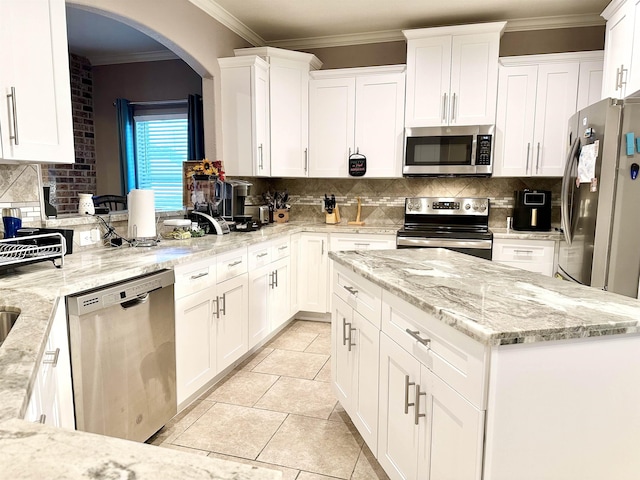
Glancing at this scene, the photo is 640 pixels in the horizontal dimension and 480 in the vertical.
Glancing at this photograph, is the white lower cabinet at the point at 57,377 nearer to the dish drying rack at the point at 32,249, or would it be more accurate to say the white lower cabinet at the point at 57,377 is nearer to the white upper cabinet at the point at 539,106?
the dish drying rack at the point at 32,249

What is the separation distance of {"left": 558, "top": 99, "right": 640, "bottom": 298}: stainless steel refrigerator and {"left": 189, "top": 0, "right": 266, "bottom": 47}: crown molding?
9.87 ft

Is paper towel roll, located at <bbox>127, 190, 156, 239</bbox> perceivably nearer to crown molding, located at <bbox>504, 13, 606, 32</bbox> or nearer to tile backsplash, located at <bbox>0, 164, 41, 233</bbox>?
tile backsplash, located at <bbox>0, 164, 41, 233</bbox>

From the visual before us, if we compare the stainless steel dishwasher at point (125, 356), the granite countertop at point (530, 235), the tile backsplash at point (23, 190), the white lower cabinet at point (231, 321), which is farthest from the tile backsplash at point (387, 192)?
the stainless steel dishwasher at point (125, 356)

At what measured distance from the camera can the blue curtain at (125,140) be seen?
531 cm

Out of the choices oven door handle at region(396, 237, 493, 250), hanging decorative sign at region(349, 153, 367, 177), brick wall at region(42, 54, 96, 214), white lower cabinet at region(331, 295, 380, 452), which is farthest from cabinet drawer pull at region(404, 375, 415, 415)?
brick wall at region(42, 54, 96, 214)

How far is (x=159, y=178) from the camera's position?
216 inches

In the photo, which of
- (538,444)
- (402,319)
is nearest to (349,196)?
(402,319)

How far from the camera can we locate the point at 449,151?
3.94 m

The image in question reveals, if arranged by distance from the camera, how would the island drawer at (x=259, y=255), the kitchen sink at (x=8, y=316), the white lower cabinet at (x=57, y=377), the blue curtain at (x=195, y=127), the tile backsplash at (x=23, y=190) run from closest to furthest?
the white lower cabinet at (x=57, y=377)
the kitchen sink at (x=8, y=316)
the tile backsplash at (x=23, y=190)
the island drawer at (x=259, y=255)
the blue curtain at (x=195, y=127)

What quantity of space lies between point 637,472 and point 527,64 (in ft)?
11.2

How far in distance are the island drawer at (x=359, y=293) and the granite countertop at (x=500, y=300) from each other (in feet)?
0.20

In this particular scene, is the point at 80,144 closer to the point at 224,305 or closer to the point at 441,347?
the point at 224,305

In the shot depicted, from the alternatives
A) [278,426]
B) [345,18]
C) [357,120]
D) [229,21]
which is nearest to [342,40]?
[345,18]

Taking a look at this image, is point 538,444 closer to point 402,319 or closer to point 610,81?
point 402,319
